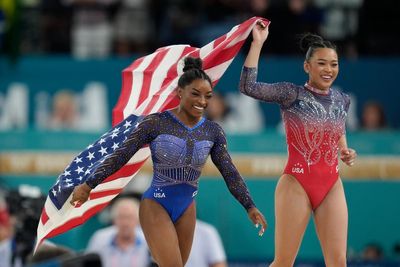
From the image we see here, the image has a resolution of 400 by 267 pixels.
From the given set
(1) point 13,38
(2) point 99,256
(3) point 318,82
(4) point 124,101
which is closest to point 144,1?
(1) point 13,38

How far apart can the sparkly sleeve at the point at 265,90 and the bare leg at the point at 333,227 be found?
69 cm

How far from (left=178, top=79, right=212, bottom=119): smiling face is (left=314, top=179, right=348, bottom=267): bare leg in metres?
1.09

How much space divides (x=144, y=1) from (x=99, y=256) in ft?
17.3

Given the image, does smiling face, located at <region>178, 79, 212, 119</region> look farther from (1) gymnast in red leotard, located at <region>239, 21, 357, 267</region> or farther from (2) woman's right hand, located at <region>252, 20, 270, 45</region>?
(2) woman's right hand, located at <region>252, 20, 270, 45</region>

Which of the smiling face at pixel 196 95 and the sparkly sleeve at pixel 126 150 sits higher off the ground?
the smiling face at pixel 196 95

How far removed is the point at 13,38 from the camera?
47.8 feet

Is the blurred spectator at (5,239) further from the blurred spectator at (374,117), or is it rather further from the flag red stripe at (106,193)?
the blurred spectator at (374,117)

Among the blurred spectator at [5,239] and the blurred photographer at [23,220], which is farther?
the blurred spectator at [5,239]

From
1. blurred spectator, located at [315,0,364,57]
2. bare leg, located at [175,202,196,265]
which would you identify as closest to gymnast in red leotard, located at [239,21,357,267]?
bare leg, located at [175,202,196,265]

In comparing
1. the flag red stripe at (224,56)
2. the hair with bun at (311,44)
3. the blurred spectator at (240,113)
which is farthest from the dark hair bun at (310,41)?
the blurred spectator at (240,113)

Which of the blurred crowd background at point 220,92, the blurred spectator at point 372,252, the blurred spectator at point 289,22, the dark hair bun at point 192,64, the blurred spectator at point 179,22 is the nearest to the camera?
the dark hair bun at point 192,64

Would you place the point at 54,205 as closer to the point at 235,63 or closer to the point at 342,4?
the point at 235,63

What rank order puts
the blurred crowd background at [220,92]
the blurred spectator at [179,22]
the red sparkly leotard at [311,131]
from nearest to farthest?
the red sparkly leotard at [311,131]
the blurred crowd background at [220,92]
the blurred spectator at [179,22]

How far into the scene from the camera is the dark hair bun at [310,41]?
8.33 metres
